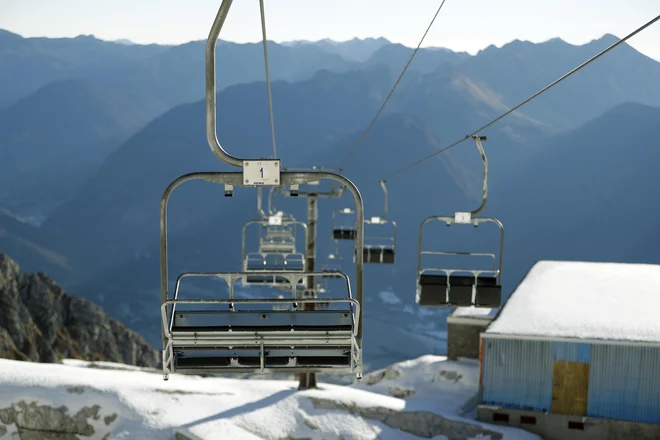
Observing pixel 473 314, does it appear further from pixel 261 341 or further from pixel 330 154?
pixel 330 154

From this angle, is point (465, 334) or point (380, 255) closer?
point (380, 255)

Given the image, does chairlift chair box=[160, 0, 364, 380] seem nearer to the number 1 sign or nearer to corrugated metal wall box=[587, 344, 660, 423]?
the number 1 sign

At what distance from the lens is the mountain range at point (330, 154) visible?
119125mm

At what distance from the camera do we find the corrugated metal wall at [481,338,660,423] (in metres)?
17.8

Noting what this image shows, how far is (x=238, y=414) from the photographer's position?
53.5 feet

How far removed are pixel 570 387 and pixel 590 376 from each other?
643 millimetres

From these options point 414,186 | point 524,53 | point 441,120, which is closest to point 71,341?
point 414,186

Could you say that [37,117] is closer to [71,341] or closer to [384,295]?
[384,295]

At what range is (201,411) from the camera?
16125 mm

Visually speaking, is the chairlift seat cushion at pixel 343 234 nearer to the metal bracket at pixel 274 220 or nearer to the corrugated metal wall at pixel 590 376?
the metal bracket at pixel 274 220

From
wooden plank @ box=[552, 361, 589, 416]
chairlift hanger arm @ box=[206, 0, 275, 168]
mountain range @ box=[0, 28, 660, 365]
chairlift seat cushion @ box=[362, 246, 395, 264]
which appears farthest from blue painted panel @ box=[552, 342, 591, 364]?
mountain range @ box=[0, 28, 660, 365]

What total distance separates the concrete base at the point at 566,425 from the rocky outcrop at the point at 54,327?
25.4 metres

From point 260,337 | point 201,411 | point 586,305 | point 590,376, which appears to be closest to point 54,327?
point 201,411

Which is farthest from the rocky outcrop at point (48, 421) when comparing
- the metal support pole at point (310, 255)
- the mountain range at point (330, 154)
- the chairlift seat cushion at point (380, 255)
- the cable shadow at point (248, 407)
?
the mountain range at point (330, 154)
